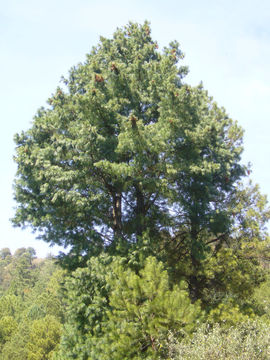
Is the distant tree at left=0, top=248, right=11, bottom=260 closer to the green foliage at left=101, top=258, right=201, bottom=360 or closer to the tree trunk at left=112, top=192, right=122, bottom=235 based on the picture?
the tree trunk at left=112, top=192, right=122, bottom=235

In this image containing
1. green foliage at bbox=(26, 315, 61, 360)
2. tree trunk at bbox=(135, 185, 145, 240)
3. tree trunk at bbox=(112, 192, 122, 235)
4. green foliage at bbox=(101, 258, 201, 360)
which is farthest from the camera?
green foliage at bbox=(26, 315, 61, 360)

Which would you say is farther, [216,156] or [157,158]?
[216,156]

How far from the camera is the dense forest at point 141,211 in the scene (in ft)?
Answer: 30.7

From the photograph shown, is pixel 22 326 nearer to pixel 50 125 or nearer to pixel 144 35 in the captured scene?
pixel 50 125

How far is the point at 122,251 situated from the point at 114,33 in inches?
452

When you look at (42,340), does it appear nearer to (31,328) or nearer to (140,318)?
(31,328)

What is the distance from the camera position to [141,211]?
14.7 m

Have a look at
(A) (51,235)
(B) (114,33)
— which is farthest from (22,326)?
(B) (114,33)

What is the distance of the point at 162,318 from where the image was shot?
9.29 meters

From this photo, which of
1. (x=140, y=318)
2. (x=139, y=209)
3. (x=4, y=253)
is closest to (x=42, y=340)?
(x=139, y=209)

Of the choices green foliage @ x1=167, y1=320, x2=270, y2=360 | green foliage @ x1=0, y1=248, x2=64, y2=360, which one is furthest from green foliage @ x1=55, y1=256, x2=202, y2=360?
green foliage @ x1=0, y1=248, x2=64, y2=360

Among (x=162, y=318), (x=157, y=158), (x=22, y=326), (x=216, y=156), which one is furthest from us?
(x=22, y=326)

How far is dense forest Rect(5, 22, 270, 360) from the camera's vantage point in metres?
9.37

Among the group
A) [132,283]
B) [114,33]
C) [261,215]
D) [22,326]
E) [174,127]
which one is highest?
[114,33]
